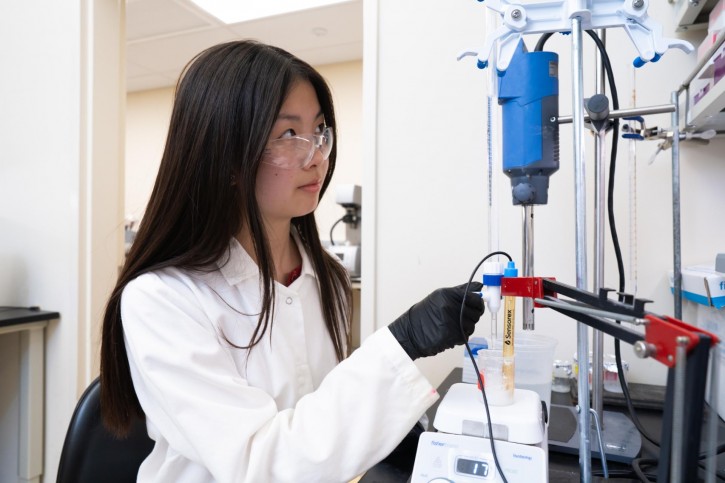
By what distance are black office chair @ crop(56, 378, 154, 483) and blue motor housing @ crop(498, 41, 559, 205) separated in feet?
2.75

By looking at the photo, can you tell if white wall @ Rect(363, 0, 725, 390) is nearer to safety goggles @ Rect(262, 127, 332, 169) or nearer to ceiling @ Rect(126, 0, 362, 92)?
safety goggles @ Rect(262, 127, 332, 169)

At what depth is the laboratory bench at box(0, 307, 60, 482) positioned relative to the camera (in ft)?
5.52

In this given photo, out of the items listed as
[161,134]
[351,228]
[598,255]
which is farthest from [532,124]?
[161,134]

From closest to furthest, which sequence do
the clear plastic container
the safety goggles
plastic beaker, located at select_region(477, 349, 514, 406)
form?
plastic beaker, located at select_region(477, 349, 514, 406)
the safety goggles
the clear plastic container

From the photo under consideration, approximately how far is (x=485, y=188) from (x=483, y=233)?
12 cm

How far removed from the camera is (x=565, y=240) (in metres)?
1.17

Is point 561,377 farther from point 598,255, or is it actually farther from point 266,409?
point 266,409

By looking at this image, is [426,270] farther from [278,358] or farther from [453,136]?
[278,358]

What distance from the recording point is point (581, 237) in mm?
538

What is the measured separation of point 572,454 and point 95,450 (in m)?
0.83

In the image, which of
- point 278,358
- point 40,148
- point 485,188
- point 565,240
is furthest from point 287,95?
point 40,148

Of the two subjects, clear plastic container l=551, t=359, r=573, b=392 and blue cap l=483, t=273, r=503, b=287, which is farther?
clear plastic container l=551, t=359, r=573, b=392

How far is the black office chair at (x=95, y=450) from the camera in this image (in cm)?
Answer: 82

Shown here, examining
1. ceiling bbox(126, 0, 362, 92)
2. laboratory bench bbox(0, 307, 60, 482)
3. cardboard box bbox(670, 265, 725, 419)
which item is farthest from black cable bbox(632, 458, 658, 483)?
ceiling bbox(126, 0, 362, 92)
